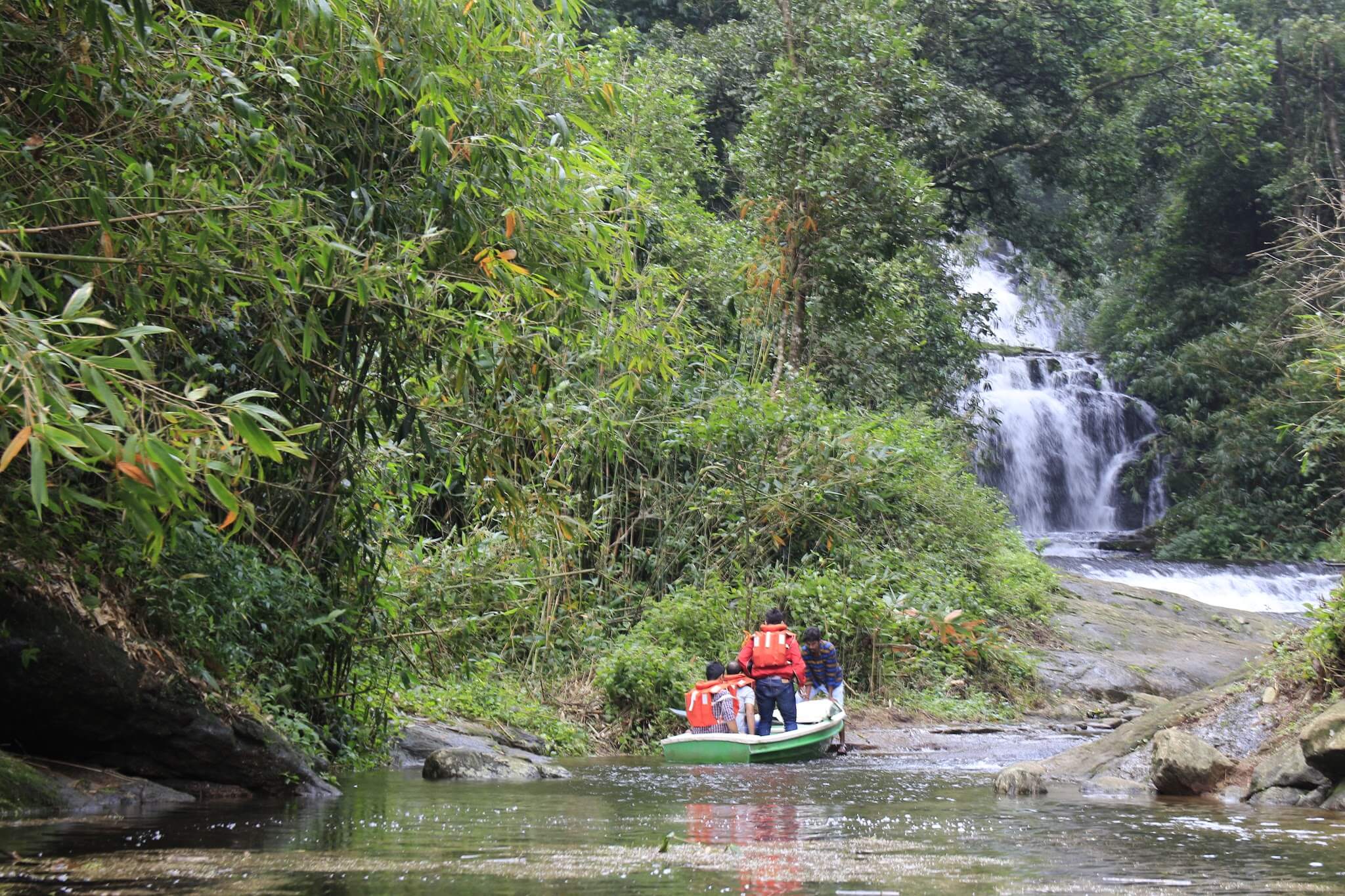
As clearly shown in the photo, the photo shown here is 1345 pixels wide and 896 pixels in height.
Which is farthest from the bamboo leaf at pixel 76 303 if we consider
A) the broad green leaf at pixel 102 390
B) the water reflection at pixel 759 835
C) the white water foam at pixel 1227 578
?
the white water foam at pixel 1227 578

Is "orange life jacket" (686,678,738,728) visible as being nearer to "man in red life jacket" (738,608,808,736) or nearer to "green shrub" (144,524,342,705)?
"man in red life jacket" (738,608,808,736)

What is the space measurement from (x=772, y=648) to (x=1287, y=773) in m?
5.08

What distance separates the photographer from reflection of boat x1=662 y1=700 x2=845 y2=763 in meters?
11.2

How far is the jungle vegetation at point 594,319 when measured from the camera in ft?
17.0

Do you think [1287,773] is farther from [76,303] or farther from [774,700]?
[76,303]

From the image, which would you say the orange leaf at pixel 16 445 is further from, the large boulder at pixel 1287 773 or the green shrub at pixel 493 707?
the green shrub at pixel 493 707

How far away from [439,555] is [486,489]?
147 inches

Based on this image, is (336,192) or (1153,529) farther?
(1153,529)

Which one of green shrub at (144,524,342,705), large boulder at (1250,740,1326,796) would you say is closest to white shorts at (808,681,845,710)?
large boulder at (1250,740,1326,796)

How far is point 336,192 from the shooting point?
22.0 ft

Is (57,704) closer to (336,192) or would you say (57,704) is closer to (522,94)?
(336,192)

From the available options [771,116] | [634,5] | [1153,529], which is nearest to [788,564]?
[771,116]

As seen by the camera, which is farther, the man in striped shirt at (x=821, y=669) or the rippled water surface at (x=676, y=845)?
the man in striped shirt at (x=821, y=669)

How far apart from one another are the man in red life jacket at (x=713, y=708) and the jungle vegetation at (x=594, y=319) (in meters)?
1.27
